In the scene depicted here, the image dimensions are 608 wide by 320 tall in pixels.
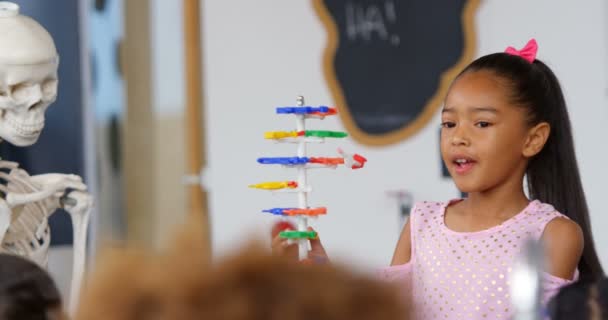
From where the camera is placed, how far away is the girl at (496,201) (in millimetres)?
1587

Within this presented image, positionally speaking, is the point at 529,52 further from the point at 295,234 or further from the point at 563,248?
the point at 295,234

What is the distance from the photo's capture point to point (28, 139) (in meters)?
1.80

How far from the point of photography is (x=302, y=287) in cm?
53

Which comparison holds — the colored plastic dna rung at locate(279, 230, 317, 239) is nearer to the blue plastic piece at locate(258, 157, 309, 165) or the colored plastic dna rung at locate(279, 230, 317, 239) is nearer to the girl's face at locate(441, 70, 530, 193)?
the blue plastic piece at locate(258, 157, 309, 165)

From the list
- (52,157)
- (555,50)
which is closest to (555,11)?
(555,50)

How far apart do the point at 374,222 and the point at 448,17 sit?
65 centimetres

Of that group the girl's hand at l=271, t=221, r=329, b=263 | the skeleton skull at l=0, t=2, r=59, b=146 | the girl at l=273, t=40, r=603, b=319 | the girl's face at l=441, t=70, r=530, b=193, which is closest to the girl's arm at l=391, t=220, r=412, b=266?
the girl at l=273, t=40, r=603, b=319

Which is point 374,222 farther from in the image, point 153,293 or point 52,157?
point 153,293

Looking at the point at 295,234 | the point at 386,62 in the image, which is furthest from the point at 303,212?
the point at 386,62

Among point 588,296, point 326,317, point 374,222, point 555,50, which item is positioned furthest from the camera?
point 374,222

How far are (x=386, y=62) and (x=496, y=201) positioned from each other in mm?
1859

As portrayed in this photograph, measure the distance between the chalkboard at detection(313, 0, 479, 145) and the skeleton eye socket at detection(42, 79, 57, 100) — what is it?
1776 mm

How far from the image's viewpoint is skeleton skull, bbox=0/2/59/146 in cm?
175

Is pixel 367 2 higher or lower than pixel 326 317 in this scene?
higher
